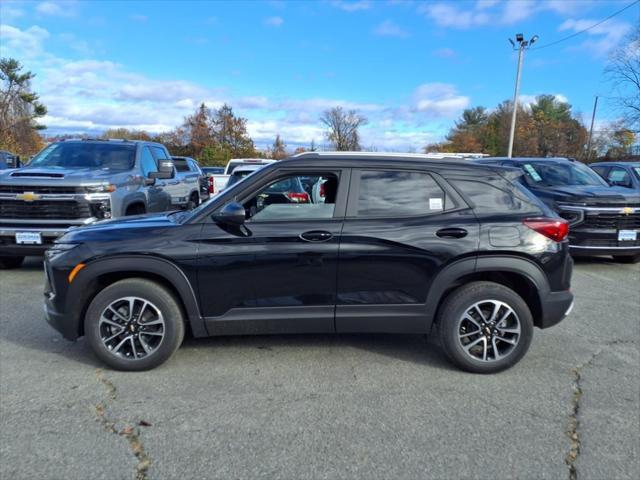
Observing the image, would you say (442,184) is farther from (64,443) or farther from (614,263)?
(614,263)

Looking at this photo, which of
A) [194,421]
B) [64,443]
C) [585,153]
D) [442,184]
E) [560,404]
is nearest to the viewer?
[64,443]

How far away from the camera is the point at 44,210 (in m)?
6.88

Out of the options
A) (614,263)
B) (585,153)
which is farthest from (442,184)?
(585,153)

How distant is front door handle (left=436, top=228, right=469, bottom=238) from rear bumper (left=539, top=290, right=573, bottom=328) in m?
0.88

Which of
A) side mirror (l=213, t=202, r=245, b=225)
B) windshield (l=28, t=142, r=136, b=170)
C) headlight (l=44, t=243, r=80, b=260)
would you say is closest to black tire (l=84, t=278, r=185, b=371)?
headlight (l=44, t=243, r=80, b=260)

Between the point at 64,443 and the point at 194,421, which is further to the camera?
the point at 194,421

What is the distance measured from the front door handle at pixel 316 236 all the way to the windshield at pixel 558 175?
6658 millimetres

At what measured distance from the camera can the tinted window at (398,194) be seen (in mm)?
3896

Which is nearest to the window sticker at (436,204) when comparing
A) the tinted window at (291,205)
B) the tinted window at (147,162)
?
the tinted window at (291,205)

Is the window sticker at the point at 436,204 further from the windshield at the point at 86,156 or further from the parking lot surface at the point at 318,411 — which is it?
the windshield at the point at 86,156

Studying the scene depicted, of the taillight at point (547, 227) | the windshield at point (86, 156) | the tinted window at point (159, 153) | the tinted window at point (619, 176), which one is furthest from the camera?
the tinted window at point (619, 176)

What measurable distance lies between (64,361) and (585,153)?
58.5 metres

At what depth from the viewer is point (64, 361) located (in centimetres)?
409

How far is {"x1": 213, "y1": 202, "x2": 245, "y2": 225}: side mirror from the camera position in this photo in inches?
143
